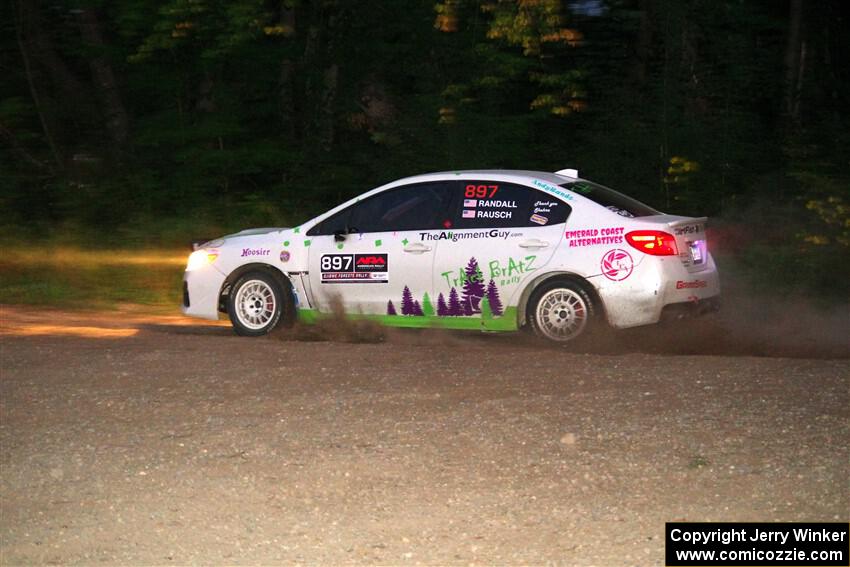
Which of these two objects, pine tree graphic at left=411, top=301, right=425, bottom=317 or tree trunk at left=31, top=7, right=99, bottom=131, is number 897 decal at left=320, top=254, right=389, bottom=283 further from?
tree trunk at left=31, top=7, right=99, bottom=131

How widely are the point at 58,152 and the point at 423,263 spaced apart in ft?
48.8

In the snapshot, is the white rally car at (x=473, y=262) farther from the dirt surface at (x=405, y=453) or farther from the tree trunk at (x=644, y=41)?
the tree trunk at (x=644, y=41)

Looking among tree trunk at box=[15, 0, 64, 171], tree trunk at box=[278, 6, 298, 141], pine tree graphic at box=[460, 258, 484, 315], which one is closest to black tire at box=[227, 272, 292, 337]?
pine tree graphic at box=[460, 258, 484, 315]

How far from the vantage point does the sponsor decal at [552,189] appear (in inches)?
410

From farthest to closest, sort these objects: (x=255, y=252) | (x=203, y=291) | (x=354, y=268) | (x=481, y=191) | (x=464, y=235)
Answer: (x=203, y=291) → (x=255, y=252) → (x=354, y=268) → (x=481, y=191) → (x=464, y=235)

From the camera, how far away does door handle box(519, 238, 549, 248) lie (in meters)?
10.3

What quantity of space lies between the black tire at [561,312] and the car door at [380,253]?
102 cm

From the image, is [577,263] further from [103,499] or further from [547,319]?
[103,499]

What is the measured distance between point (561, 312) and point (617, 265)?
645 millimetres

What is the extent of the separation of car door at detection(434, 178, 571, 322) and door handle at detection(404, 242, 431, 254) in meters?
0.13

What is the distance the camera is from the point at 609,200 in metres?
10.5

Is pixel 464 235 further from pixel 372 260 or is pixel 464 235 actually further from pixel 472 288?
pixel 372 260

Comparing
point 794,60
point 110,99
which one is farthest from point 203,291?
point 794,60

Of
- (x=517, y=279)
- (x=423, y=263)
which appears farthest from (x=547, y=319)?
(x=423, y=263)
